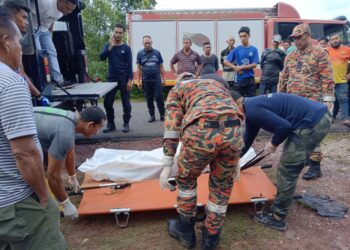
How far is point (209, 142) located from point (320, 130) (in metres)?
1.22

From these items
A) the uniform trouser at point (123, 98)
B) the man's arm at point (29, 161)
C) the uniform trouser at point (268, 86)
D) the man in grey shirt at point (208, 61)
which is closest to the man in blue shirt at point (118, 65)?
the uniform trouser at point (123, 98)

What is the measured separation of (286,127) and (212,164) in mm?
689

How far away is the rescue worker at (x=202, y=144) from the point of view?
2.31 m

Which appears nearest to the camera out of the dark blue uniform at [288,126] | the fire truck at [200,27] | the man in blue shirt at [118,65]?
the dark blue uniform at [288,126]

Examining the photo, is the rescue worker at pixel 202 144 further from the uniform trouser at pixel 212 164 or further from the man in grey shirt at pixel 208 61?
the man in grey shirt at pixel 208 61

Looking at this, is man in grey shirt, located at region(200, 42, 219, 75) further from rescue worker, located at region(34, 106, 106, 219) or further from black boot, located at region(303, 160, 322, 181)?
rescue worker, located at region(34, 106, 106, 219)

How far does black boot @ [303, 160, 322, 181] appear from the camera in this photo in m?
4.12

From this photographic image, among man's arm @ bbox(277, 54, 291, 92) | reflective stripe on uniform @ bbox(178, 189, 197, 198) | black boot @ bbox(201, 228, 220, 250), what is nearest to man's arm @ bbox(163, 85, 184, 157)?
reflective stripe on uniform @ bbox(178, 189, 197, 198)

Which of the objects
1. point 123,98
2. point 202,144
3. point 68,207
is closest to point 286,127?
point 202,144

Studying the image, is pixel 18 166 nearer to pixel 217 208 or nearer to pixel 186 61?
pixel 217 208

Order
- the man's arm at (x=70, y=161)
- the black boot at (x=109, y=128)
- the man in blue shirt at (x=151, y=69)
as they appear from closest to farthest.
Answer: the man's arm at (x=70, y=161)
the black boot at (x=109, y=128)
the man in blue shirt at (x=151, y=69)

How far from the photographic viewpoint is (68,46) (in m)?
5.80

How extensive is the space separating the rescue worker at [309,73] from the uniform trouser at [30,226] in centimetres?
313

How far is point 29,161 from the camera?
1.49 meters
